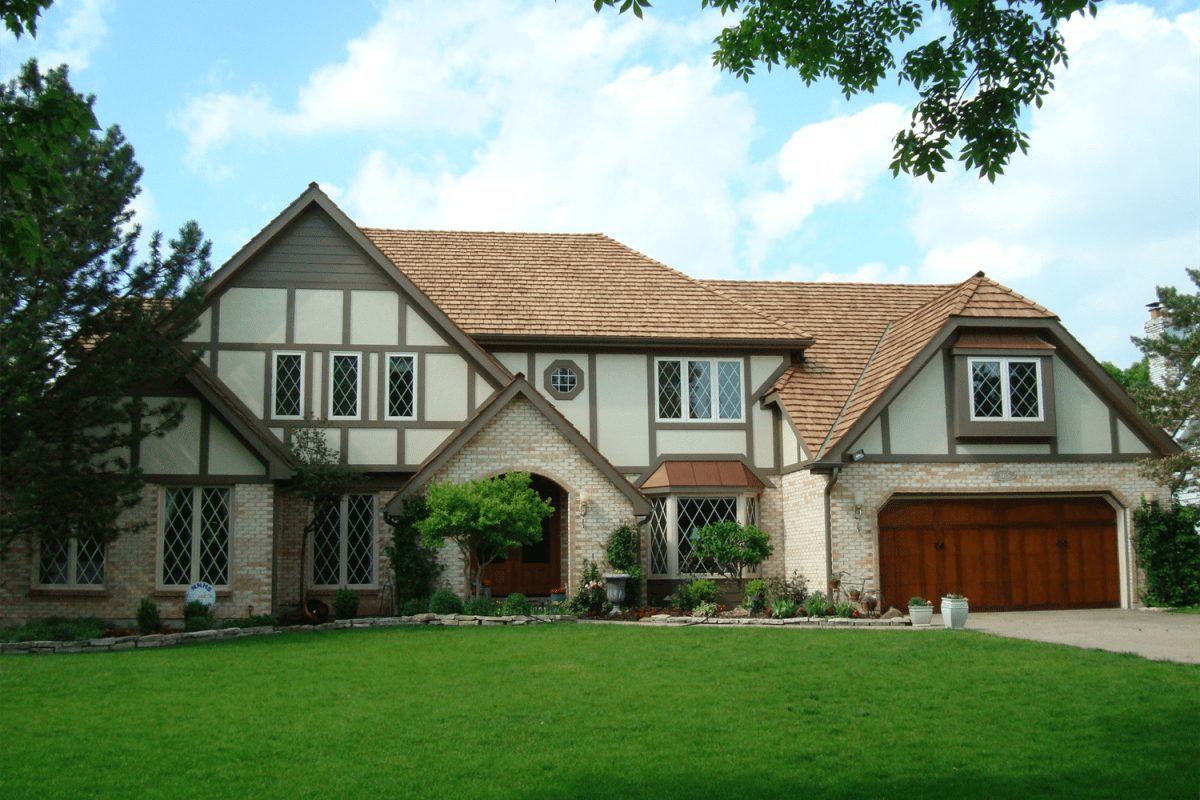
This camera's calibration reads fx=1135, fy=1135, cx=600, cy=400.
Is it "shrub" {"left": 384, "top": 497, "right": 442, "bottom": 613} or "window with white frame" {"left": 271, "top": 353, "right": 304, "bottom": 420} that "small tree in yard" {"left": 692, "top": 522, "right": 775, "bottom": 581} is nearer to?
"shrub" {"left": 384, "top": 497, "right": 442, "bottom": 613}

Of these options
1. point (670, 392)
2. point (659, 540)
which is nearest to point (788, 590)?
point (659, 540)

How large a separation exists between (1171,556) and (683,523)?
9.56 meters

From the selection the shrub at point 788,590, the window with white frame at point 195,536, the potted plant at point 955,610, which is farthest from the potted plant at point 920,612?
the window with white frame at point 195,536

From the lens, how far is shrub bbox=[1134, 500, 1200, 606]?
22.1m

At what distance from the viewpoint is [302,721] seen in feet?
34.3

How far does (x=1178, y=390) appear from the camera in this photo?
21969 millimetres

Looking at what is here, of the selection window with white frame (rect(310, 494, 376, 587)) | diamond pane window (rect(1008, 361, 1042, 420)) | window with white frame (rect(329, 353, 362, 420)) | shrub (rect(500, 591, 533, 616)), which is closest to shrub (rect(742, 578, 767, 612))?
shrub (rect(500, 591, 533, 616))

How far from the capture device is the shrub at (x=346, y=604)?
20188 millimetres

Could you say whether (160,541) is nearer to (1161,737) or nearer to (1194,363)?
(1161,737)

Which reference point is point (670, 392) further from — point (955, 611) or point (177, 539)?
point (177, 539)

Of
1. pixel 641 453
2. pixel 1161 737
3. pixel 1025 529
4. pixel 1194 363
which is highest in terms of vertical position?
pixel 1194 363

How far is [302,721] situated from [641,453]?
14036mm

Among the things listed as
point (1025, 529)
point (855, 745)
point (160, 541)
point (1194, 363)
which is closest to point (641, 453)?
point (1025, 529)

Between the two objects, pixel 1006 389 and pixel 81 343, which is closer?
pixel 81 343
